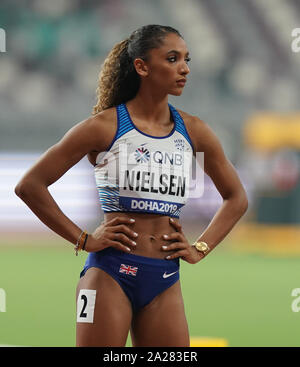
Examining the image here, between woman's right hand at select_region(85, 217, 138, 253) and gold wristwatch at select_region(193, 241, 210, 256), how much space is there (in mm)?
406

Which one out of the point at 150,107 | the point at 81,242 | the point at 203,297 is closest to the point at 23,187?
the point at 81,242

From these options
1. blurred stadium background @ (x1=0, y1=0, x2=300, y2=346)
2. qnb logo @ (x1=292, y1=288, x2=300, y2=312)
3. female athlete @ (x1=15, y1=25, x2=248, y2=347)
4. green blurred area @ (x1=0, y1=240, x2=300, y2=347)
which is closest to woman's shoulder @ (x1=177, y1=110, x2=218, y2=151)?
female athlete @ (x1=15, y1=25, x2=248, y2=347)

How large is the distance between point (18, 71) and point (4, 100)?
1425 millimetres

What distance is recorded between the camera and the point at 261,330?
7414 millimetres

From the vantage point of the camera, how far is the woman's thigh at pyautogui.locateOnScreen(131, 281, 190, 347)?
3566mm

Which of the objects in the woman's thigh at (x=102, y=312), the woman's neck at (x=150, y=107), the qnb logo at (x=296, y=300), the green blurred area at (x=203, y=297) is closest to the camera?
the woman's thigh at (x=102, y=312)

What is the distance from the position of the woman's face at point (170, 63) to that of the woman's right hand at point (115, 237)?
690mm

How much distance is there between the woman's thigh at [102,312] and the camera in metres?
3.49

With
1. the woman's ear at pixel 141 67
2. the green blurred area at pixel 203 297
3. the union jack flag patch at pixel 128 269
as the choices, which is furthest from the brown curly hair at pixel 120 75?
the green blurred area at pixel 203 297

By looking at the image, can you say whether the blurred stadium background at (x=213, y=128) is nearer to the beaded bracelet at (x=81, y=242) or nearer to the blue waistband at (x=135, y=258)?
the blue waistband at (x=135, y=258)

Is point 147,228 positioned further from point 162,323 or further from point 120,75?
point 120,75

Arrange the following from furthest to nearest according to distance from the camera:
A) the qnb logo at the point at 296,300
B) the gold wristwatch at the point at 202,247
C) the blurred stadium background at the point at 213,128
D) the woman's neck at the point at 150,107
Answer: the qnb logo at the point at 296,300 < the blurred stadium background at the point at 213,128 < the gold wristwatch at the point at 202,247 < the woman's neck at the point at 150,107

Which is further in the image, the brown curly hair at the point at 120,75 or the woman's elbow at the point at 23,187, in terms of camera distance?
the brown curly hair at the point at 120,75
